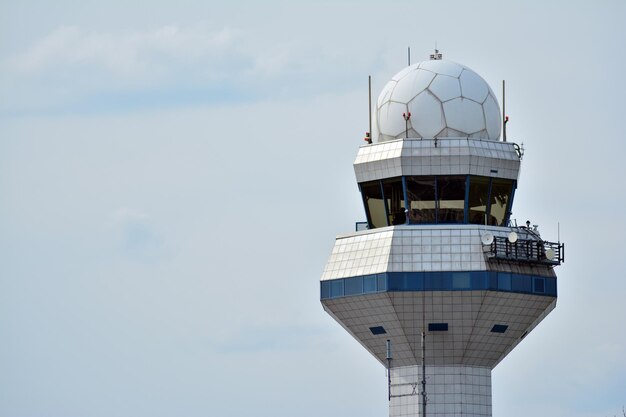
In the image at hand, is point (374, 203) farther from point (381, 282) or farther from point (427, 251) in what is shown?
point (381, 282)

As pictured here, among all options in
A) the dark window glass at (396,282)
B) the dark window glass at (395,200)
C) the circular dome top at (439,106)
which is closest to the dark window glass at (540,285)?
the dark window glass at (396,282)

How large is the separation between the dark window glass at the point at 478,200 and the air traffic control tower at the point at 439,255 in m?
0.07

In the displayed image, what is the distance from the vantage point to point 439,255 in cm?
15438

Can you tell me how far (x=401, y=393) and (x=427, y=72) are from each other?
21326 millimetres

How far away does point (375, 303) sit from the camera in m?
155

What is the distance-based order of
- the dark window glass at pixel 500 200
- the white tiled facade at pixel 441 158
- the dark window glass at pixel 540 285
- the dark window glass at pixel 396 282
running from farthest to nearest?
the dark window glass at pixel 500 200 → the dark window glass at pixel 540 285 → the white tiled facade at pixel 441 158 → the dark window glass at pixel 396 282

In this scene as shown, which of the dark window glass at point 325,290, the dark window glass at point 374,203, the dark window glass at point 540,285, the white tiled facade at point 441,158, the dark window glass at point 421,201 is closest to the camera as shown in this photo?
the white tiled facade at point 441,158

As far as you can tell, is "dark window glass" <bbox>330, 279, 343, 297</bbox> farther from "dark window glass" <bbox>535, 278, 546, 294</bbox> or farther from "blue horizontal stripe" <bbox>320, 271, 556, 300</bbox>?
"dark window glass" <bbox>535, 278, 546, 294</bbox>

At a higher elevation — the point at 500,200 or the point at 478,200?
the point at 500,200

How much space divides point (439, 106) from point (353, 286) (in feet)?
43.1

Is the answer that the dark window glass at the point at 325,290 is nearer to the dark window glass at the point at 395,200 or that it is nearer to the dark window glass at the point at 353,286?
the dark window glass at the point at 353,286

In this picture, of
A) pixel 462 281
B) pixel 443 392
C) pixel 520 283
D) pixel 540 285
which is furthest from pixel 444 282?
pixel 443 392

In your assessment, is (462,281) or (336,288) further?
(336,288)

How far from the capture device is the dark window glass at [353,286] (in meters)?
156
